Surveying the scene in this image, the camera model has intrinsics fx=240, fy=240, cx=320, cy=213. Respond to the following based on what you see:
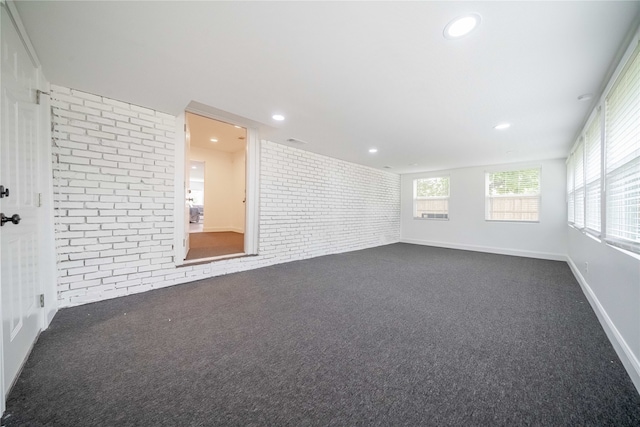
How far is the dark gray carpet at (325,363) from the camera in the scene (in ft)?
4.05

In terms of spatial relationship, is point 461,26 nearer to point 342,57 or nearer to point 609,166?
point 342,57

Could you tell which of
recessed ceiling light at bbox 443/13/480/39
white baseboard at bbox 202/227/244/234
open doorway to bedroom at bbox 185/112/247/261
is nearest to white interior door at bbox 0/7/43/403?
recessed ceiling light at bbox 443/13/480/39

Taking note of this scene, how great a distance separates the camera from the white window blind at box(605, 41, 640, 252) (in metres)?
1.65

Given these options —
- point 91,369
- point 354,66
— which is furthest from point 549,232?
point 91,369

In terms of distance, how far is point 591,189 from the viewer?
9.64 feet

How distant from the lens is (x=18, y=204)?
5.33ft

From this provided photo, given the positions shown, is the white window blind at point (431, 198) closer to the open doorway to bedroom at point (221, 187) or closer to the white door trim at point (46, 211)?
the open doorway to bedroom at point (221, 187)

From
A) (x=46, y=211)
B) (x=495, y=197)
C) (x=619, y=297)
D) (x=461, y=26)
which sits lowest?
(x=619, y=297)

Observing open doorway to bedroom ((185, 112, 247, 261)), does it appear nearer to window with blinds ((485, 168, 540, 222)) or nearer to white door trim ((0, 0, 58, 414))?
white door trim ((0, 0, 58, 414))

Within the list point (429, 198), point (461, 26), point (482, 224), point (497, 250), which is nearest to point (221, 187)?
point (429, 198)

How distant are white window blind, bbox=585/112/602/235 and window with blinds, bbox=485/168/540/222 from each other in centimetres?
A: 265

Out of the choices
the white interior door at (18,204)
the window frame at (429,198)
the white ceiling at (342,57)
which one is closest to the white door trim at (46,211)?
the white interior door at (18,204)

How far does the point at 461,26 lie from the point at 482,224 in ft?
19.2

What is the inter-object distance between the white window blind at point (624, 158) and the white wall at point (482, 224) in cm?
381
